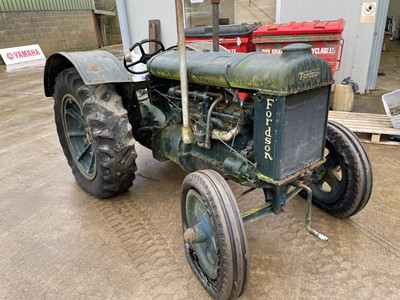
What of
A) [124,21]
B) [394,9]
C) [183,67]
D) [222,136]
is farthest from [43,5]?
[222,136]

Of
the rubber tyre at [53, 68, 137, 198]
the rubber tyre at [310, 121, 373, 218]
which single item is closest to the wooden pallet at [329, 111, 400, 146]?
the rubber tyre at [310, 121, 373, 218]

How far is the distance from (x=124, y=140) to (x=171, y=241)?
0.81 meters

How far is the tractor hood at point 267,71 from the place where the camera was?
5.30ft

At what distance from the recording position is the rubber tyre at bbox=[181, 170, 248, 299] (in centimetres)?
157

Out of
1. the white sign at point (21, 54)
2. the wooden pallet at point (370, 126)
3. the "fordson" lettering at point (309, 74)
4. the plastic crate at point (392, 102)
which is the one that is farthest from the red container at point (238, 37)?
the white sign at point (21, 54)

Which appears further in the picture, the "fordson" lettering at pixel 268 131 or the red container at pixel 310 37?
the red container at pixel 310 37

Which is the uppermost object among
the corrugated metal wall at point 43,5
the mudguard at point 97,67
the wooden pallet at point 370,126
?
the corrugated metal wall at point 43,5

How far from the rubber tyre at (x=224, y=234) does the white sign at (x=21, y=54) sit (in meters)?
13.1

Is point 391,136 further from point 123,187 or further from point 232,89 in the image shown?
point 123,187

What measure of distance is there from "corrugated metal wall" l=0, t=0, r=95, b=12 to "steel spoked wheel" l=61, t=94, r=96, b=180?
472 inches

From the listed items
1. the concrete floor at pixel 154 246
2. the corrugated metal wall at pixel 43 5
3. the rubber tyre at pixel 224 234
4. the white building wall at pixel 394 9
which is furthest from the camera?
the corrugated metal wall at pixel 43 5

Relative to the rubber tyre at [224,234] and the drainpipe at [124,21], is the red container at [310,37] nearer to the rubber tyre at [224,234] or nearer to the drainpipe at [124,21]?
the rubber tyre at [224,234]

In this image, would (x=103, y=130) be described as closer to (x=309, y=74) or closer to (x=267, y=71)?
(x=267, y=71)

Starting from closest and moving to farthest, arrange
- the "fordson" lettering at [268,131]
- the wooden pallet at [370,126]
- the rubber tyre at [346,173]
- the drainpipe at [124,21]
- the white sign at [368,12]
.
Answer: the "fordson" lettering at [268,131]
the rubber tyre at [346,173]
the wooden pallet at [370,126]
the white sign at [368,12]
the drainpipe at [124,21]
